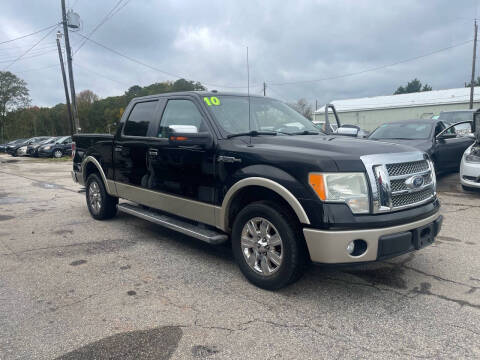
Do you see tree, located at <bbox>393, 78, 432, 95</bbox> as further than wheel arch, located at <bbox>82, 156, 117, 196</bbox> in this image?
Yes

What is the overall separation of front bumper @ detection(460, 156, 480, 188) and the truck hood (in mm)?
4872

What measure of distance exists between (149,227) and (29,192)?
236 inches

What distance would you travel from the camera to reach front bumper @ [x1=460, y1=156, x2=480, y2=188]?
7.38 metres

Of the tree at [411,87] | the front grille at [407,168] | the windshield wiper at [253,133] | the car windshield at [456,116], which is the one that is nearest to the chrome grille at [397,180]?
the front grille at [407,168]

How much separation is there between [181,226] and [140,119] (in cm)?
183

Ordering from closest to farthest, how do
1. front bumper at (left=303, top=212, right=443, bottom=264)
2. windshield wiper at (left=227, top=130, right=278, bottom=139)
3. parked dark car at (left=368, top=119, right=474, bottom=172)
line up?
front bumper at (left=303, top=212, right=443, bottom=264), windshield wiper at (left=227, top=130, right=278, bottom=139), parked dark car at (left=368, top=119, right=474, bottom=172)

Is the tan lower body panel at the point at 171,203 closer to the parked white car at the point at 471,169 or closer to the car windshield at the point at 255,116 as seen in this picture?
the car windshield at the point at 255,116

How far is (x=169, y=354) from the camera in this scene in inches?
101

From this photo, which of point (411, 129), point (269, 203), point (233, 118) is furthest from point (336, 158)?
point (411, 129)

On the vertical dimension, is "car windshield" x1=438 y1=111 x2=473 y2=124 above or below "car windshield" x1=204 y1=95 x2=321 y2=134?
above

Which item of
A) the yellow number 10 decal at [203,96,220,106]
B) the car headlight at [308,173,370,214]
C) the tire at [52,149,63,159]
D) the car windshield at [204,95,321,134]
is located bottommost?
the tire at [52,149,63,159]

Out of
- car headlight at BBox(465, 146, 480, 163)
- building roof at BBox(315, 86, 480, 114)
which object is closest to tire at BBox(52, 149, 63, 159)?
car headlight at BBox(465, 146, 480, 163)

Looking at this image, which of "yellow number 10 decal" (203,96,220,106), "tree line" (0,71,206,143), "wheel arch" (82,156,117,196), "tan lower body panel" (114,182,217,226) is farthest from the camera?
"tree line" (0,71,206,143)

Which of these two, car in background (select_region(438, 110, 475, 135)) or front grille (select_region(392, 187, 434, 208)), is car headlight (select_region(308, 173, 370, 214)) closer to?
front grille (select_region(392, 187, 434, 208))
